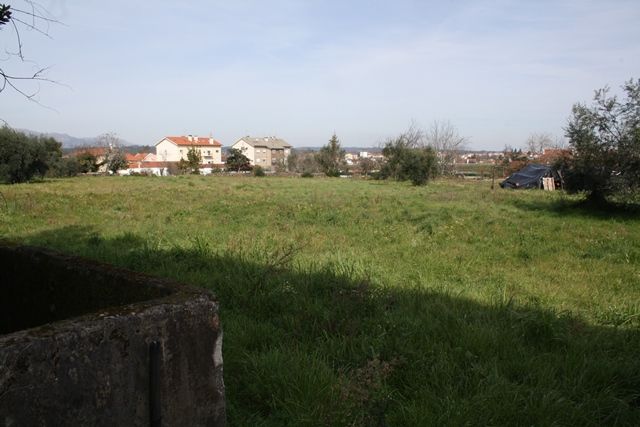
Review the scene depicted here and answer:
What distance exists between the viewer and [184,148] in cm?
10612

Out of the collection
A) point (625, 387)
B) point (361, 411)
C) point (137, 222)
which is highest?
point (137, 222)

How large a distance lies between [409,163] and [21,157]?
26.5 metres

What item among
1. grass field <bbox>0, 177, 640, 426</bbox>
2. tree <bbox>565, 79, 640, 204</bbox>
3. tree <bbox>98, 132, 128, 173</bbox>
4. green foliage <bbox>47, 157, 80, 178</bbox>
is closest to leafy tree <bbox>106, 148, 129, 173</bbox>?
tree <bbox>98, 132, 128, 173</bbox>

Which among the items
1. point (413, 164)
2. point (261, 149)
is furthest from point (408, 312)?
point (261, 149)

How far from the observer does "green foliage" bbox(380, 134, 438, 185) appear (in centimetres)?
3209

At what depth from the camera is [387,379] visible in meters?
3.68

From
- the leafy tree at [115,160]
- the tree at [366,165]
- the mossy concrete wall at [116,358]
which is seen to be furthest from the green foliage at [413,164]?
the leafy tree at [115,160]

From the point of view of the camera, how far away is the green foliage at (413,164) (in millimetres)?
32094

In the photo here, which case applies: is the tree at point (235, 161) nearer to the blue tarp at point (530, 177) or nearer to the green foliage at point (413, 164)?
the green foliage at point (413, 164)

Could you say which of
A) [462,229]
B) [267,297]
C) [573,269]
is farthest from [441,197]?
[267,297]

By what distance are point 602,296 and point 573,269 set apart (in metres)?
1.58

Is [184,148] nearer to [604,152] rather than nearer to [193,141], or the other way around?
[193,141]

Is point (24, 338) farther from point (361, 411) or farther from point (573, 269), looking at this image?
point (573, 269)

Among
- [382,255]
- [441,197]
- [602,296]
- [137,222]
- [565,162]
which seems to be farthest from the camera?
[441,197]
